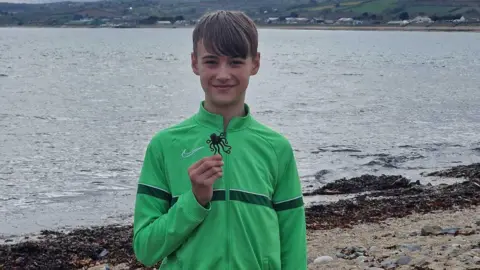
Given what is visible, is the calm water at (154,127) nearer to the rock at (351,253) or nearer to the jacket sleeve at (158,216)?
the rock at (351,253)

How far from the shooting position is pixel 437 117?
35.8m

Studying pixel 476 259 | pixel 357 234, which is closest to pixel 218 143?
pixel 476 259

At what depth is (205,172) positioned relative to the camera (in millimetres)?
3135

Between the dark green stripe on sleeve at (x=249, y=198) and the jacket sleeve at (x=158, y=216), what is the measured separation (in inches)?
7.0

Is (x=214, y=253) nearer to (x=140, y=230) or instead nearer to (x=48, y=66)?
(x=140, y=230)

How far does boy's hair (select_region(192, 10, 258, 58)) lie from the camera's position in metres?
3.43

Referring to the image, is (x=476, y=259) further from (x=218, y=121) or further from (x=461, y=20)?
(x=461, y=20)

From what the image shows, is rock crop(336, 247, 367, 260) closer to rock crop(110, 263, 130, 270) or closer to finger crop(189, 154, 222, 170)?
rock crop(110, 263, 130, 270)

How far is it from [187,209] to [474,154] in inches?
864

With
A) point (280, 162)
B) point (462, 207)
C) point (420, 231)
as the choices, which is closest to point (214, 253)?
point (280, 162)

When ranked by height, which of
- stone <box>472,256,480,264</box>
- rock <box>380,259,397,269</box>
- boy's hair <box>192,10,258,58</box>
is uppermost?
boy's hair <box>192,10,258,58</box>

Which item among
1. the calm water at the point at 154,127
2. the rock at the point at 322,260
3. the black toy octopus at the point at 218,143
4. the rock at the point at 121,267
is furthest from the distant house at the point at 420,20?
the black toy octopus at the point at 218,143

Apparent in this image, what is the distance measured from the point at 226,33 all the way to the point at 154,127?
27.5 meters

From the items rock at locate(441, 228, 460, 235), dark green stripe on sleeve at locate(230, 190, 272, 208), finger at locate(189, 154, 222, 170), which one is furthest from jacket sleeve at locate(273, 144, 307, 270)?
rock at locate(441, 228, 460, 235)
